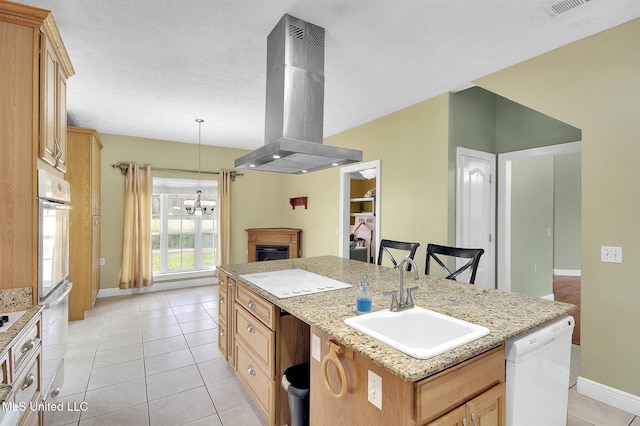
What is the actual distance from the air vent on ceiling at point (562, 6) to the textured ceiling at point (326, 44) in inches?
1.4

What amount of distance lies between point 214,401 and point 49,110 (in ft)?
7.46

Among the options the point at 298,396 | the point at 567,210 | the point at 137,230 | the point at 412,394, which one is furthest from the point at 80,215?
the point at 567,210

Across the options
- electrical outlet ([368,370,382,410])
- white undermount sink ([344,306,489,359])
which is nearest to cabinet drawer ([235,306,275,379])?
white undermount sink ([344,306,489,359])

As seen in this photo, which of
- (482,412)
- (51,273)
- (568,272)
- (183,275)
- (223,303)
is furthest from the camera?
(568,272)

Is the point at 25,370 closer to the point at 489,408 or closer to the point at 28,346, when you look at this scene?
the point at 28,346

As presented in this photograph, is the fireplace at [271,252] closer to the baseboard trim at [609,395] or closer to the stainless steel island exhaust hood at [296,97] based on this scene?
the stainless steel island exhaust hood at [296,97]

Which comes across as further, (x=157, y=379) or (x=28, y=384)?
(x=157, y=379)

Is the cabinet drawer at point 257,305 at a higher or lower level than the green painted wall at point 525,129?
lower

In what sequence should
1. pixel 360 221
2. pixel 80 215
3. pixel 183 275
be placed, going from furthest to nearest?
pixel 360 221
pixel 183 275
pixel 80 215

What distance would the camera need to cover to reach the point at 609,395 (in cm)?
225

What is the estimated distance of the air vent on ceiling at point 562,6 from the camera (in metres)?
1.88

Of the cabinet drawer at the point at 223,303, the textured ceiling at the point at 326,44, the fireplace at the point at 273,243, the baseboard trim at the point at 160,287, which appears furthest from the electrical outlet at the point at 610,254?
the baseboard trim at the point at 160,287

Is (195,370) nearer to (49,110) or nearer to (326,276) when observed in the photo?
(326,276)

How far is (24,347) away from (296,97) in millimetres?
2089
